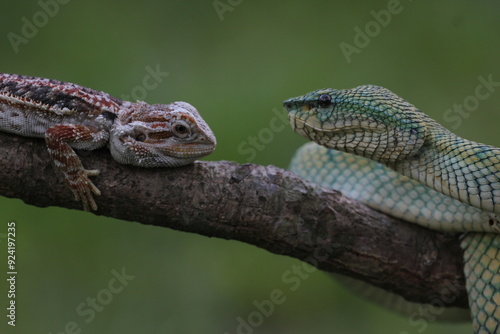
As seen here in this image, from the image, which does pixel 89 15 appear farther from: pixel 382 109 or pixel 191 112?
pixel 382 109

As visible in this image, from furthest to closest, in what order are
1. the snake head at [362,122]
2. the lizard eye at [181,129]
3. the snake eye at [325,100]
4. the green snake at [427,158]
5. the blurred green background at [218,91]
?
1. the blurred green background at [218,91]
2. the snake eye at [325,100]
3. the snake head at [362,122]
4. the green snake at [427,158]
5. the lizard eye at [181,129]

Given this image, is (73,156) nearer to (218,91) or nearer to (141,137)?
(141,137)

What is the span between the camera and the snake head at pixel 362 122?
9.76 feet

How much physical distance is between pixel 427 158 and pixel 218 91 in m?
2.71

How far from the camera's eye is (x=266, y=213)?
9.63 feet

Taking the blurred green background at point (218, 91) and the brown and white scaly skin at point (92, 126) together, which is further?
the blurred green background at point (218, 91)

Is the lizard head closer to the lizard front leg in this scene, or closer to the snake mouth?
the lizard front leg

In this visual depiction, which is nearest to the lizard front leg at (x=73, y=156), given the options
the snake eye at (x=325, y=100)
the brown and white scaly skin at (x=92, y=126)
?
the brown and white scaly skin at (x=92, y=126)

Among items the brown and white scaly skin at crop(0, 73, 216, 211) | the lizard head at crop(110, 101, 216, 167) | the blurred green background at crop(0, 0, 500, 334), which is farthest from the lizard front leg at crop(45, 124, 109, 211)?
the blurred green background at crop(0, 0, 500, 334)

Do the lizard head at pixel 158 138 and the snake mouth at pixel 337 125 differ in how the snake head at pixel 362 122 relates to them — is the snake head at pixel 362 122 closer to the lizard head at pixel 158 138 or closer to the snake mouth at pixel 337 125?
the snake mouth at pixel 337 125

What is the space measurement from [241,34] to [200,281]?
2.48m

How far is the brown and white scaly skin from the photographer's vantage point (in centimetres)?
266

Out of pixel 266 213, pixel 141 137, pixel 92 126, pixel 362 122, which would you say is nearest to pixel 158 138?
pixel 141 137

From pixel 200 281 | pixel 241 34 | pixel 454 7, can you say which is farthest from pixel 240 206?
pixel 454 7
